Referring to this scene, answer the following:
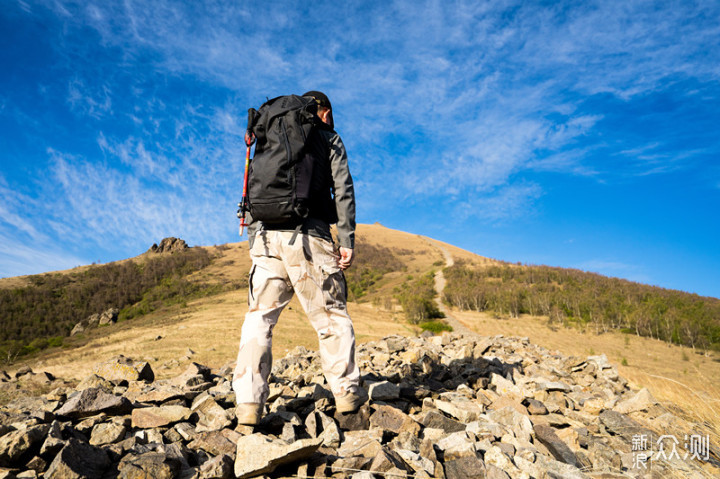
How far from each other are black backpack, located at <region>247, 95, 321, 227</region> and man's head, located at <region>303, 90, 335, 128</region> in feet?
1.16

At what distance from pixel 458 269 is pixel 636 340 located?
64.4ft

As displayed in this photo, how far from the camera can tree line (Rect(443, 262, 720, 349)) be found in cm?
1562

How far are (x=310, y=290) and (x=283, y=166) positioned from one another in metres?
0.97

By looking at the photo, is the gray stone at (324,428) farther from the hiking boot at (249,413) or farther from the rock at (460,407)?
the rock at (460,407)

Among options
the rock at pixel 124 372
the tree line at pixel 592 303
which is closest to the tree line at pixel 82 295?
the rock at pixel 124 372

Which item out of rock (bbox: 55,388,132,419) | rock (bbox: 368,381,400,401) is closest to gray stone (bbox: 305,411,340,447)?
rock (bbox: 368,381,400,401)

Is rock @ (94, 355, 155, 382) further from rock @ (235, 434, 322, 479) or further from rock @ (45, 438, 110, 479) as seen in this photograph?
rock @ (235, 434, 322, 479)

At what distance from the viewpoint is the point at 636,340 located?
1528cm

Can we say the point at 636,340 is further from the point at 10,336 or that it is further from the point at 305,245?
the point at 10,336

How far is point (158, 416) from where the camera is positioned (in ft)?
9.68

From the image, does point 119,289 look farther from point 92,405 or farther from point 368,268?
point 92,405

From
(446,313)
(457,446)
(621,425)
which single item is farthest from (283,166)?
Answer: (446,313)

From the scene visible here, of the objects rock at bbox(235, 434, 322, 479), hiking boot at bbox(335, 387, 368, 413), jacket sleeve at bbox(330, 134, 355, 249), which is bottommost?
rock at bbox(235, 434, 322, 479)

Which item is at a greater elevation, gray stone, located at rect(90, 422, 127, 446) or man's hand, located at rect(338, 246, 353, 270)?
man's hand, located at rect(338, 246, 353, 270)
